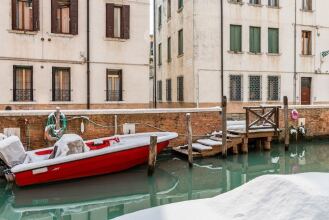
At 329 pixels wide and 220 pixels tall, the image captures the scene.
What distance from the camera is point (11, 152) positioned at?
9.52 meters

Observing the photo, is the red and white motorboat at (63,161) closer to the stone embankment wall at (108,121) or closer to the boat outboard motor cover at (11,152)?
the boat outboard motor cover at (11,152)

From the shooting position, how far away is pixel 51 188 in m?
9.30

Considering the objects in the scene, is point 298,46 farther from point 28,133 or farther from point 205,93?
point 28,133

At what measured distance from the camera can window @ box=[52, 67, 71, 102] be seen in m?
14.7

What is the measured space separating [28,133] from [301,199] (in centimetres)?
976

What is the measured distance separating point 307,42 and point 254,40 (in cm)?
346

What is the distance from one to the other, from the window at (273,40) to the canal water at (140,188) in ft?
24.9

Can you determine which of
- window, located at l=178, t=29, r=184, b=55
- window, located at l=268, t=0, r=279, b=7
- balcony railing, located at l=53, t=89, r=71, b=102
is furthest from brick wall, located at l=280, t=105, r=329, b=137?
balcony railing, located at l=53, t=89, r=71, b=102

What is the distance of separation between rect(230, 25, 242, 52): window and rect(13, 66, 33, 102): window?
9.81 m

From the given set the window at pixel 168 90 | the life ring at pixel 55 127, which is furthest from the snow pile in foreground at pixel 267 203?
the window at pixel 168 90

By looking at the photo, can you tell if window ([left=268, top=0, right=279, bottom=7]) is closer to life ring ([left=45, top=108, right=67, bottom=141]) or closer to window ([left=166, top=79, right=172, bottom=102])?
window ([left=166, top=79, right=172, bottom=102])

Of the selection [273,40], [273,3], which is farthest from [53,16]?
[273,3]

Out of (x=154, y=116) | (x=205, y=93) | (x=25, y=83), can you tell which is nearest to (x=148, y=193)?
(x=154, y=116)

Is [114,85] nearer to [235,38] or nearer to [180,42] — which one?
[180,42]
